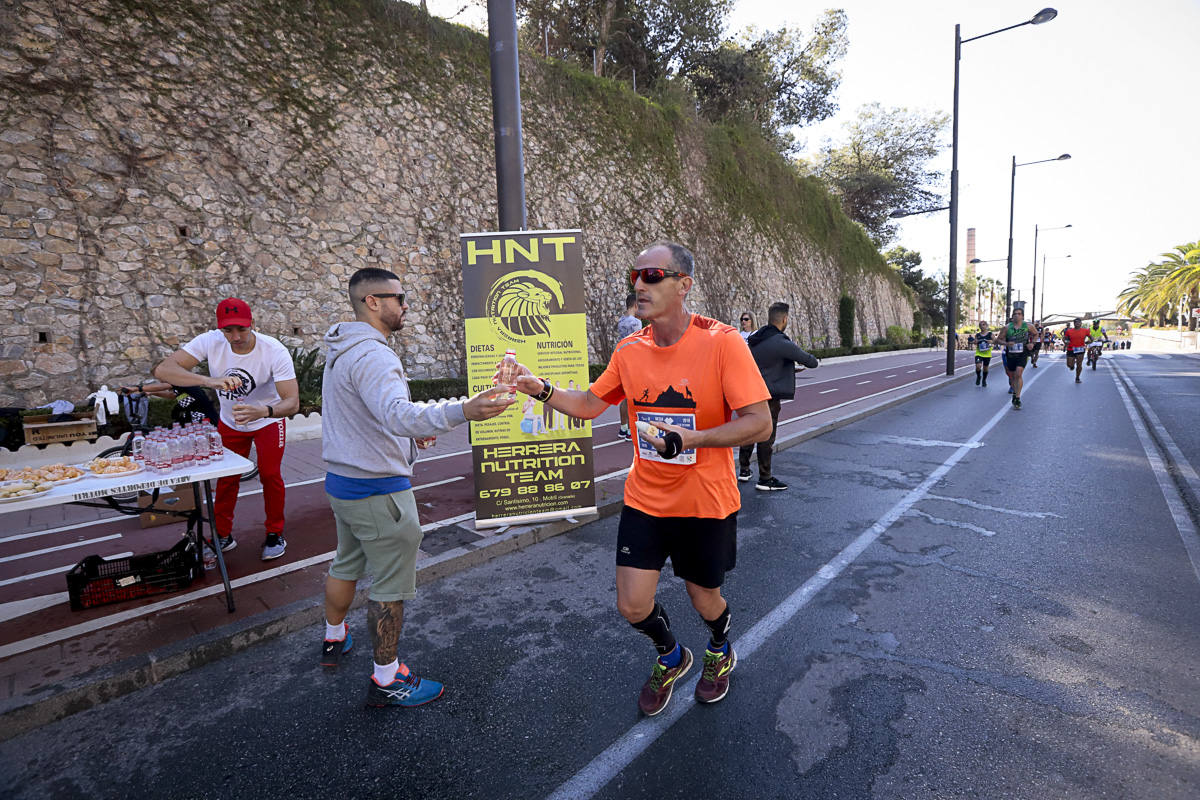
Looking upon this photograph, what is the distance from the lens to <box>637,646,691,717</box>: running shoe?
2.85 metres

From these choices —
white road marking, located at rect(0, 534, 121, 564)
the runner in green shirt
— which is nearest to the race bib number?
white road marking, located at rect(0, 534, 121, 564)

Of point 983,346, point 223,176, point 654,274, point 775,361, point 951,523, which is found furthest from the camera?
point 983,346

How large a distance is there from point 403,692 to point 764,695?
1.80m

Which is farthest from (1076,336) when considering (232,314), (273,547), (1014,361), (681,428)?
(232,314)

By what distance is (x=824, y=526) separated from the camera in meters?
5.56

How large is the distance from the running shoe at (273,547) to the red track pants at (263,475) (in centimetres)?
6

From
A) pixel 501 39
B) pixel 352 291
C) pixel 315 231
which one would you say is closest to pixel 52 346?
pixel 315 231

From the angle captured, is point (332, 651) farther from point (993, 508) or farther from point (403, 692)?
point (993, 508)

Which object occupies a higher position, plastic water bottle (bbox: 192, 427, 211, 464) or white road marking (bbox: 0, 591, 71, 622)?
plastic water bottle (bbox: 192, 427, 211, 464)

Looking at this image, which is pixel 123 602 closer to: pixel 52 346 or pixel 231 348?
pixel 231 348

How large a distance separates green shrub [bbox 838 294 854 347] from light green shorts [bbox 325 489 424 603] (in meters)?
38.6

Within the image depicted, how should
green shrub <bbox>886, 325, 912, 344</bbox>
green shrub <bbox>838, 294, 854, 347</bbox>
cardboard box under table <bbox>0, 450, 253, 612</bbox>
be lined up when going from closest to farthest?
cardboard box under table <bbox>0, 450, 253, 612</bbox>
green shrub <bbox>838, 294, 854, 347</bbox>
green shrub <bbox>886, 325, 912, 344</bbox>

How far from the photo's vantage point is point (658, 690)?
2.88m

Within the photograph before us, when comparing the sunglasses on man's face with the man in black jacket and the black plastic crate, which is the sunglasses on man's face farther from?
the man in black jacket
